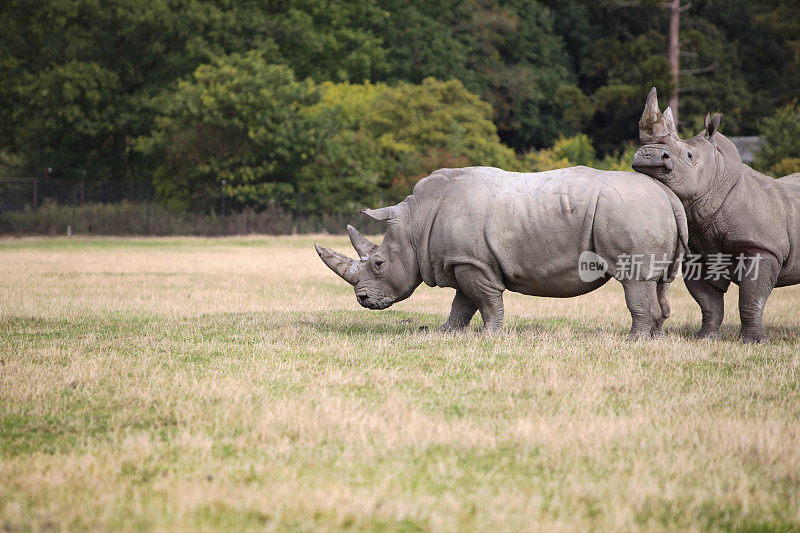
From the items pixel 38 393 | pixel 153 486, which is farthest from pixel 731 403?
pixel 38 393

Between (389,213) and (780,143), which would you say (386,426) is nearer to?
(389,213)

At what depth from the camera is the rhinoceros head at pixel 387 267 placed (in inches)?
433

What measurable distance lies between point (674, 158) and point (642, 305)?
1713 millimetres

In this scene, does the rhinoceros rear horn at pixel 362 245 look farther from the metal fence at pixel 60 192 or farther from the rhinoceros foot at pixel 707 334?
the metal fence at pixel 60 192

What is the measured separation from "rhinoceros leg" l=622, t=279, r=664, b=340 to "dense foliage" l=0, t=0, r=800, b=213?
2305 cm

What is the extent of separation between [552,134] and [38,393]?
4964cm

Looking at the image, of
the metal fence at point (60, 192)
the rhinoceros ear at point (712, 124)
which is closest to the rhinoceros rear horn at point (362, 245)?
the rhinoceros ear at point (712, 124)

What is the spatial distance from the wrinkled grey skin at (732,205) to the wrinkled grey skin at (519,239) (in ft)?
1.06

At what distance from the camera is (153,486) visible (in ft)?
16.4

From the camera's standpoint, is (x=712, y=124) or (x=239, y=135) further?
(x=239, y=135)

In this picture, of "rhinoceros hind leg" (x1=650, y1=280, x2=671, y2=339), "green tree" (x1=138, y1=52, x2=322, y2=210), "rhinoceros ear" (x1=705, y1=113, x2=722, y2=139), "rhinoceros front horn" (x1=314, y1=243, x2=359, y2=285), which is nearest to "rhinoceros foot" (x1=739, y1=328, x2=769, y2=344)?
"rhinoceros hind leg" (x1=650, y1=280, x2=671, y2=339)

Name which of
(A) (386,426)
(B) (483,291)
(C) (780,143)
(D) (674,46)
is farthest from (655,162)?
(D) (674,46)

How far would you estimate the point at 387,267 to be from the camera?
11047 mm

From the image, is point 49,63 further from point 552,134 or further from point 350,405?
point 350,405
